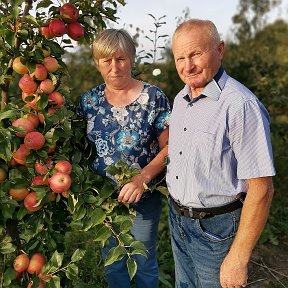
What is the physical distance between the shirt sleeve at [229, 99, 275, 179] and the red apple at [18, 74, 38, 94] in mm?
765

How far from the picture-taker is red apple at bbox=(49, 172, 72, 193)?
5.41 feet

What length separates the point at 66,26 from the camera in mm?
1883

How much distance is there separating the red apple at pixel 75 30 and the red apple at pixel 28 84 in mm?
273

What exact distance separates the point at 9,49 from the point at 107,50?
45cm

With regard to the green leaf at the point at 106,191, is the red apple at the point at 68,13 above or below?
above

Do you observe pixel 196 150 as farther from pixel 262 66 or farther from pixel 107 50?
pixel 262 66

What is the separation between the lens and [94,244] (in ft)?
11.8

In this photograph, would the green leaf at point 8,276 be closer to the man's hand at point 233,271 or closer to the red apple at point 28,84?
the red apple at point 28,84

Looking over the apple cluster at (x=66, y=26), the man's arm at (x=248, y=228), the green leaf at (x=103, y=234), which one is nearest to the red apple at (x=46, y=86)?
the apple cluster at (x=66, y=26)

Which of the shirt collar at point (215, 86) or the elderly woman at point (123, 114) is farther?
the elderly woman at point (123, 114)

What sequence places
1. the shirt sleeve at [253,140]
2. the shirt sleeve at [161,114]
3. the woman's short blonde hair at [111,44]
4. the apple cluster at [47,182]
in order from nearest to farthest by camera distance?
the shirt sleeve at [253,140], the apple cluster at [47,182], the woman's short blonde hair at [111,44], the shirt sleeve at [161,114]

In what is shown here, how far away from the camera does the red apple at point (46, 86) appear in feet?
5.69

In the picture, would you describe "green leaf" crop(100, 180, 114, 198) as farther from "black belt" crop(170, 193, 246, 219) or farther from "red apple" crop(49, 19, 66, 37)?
"red apple" crop(49, 19, 66, 37)

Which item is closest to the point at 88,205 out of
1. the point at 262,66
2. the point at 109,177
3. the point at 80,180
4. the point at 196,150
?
the point at 80,180
